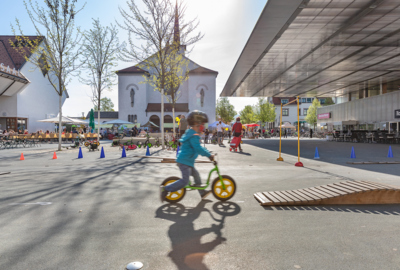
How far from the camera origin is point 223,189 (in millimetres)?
5266

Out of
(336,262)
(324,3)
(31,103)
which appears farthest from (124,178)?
(31,103)

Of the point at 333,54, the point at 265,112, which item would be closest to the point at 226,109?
the point at 265,112

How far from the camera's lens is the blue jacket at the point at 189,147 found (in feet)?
16.0

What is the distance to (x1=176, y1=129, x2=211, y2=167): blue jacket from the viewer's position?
192 inches

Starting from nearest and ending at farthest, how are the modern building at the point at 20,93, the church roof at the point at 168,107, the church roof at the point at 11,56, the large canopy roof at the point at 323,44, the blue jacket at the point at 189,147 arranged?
the blue jacket at the point at 189,147 < the large canopy roof at the point at 323,44 < the modern building at the point at 20,93 < the church roof at the point at 11,56 < the church roof at the point at 168,107

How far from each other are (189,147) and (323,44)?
18501 mm

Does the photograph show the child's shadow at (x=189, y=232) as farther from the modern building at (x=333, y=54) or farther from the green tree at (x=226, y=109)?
the green tree at (x=226, y=109)

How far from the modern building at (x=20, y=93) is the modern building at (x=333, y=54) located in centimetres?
2730

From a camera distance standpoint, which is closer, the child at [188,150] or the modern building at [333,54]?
the child at [188,150]

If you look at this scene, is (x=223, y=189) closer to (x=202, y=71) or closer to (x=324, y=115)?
(x=324, y=115)

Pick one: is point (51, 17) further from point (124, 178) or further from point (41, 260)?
point (41, 260)

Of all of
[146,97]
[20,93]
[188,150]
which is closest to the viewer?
[188,150]

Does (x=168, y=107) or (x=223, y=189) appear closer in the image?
(x=223, y=189)

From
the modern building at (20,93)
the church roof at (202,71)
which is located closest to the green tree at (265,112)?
the church roof at (202,71)
